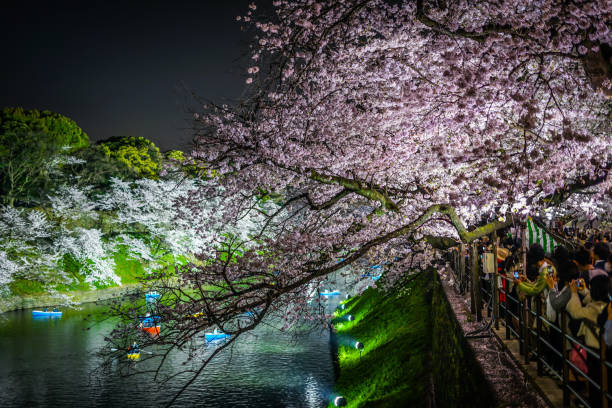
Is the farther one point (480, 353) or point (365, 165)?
point (365, 165)

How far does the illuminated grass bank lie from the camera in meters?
5.94

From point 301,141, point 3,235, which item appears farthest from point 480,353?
point 3,235

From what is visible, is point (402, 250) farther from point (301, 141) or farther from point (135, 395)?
point (135, 395)

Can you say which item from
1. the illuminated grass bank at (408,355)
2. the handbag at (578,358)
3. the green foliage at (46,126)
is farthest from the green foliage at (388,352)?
the green foliage at (46,126)

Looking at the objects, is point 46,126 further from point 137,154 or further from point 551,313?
point 551,313

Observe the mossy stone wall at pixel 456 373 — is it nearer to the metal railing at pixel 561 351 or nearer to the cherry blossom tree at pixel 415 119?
the metal railing at pixel 561 351

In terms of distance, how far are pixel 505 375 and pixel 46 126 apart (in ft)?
121

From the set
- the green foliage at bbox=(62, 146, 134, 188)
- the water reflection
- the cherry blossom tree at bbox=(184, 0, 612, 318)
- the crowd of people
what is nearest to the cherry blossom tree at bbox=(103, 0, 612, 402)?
the cherry blossom tree at bbox=(184, 0, 612, 318)

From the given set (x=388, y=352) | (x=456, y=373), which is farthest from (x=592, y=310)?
(x=388, y=352)

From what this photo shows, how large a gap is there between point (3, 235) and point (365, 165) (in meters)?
21.4

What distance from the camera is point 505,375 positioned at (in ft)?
14.8

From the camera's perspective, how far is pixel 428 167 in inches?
292

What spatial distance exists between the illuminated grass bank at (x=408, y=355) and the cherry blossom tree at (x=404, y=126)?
207 centimetres

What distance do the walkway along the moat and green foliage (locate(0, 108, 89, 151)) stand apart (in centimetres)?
2808
